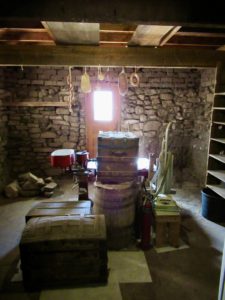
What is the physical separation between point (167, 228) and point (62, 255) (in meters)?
1.36

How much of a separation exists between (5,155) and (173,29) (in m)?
4.33

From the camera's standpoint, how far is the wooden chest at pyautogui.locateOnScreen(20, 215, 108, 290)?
86.7 inches

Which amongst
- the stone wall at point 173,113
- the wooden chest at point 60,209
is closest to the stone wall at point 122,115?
the stone wall at point 173,113

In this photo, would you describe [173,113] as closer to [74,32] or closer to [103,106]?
[103,106]

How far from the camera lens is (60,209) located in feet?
9.32

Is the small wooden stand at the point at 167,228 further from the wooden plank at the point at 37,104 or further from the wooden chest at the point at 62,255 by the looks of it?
the wooden plank at the point at 37,104

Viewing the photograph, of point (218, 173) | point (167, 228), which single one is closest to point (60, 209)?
point (167, 228)

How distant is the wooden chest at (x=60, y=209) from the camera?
2707 millimetres

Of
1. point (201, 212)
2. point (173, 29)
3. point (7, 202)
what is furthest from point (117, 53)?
point (7, 202)

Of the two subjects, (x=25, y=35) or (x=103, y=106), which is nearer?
(x=25, y=35)

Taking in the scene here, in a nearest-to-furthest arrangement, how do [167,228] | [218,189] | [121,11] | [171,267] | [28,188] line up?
[121,11] → [171,267] → [167,228] → [218,189] → [28,188]

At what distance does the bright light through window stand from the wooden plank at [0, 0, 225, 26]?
4.03 meters

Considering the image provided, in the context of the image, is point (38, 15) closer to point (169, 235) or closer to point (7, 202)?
point (169, 235)

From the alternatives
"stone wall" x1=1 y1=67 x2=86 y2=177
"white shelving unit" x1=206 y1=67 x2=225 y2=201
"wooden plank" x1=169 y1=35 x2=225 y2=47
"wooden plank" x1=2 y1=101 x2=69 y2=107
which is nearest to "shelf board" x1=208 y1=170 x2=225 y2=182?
"white shelving unit" x1=206 y1=67 x2=225 y2=201
